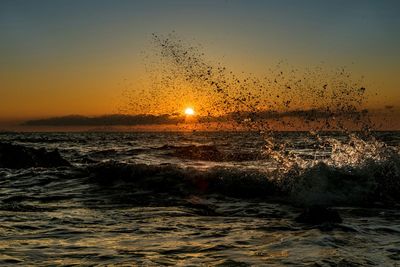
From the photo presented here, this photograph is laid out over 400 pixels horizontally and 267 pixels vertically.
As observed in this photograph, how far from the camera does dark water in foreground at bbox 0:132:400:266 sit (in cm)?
614

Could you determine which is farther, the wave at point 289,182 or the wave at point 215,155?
the wave at point 215,155

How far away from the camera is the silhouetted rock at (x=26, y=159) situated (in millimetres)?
22087

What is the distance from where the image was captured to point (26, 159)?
22.6 metres

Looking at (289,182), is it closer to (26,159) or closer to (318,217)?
(318,217)

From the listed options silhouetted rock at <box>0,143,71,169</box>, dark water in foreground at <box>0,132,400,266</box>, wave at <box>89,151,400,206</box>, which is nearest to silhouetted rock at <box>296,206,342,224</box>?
dark water in foreground at <box>0,132,400,266</box>

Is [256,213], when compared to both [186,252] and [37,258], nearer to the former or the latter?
[186,252]

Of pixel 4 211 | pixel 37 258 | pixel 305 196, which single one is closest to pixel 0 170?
pixel 4 211

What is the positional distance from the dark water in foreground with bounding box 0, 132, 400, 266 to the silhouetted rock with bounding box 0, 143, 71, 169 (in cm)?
437

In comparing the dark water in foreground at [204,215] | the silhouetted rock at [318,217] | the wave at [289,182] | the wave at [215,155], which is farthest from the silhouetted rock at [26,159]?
the silhouetted rock at [318,217]

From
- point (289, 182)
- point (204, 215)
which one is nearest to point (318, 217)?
point (204, 215)

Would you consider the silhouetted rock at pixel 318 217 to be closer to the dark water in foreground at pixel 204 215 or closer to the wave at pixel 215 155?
the dark water in foreground at pixel 204 215

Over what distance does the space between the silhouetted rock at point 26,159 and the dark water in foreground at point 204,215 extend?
4.37 meters

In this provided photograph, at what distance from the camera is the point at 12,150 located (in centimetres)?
2377

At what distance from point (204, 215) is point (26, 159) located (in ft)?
51.1
